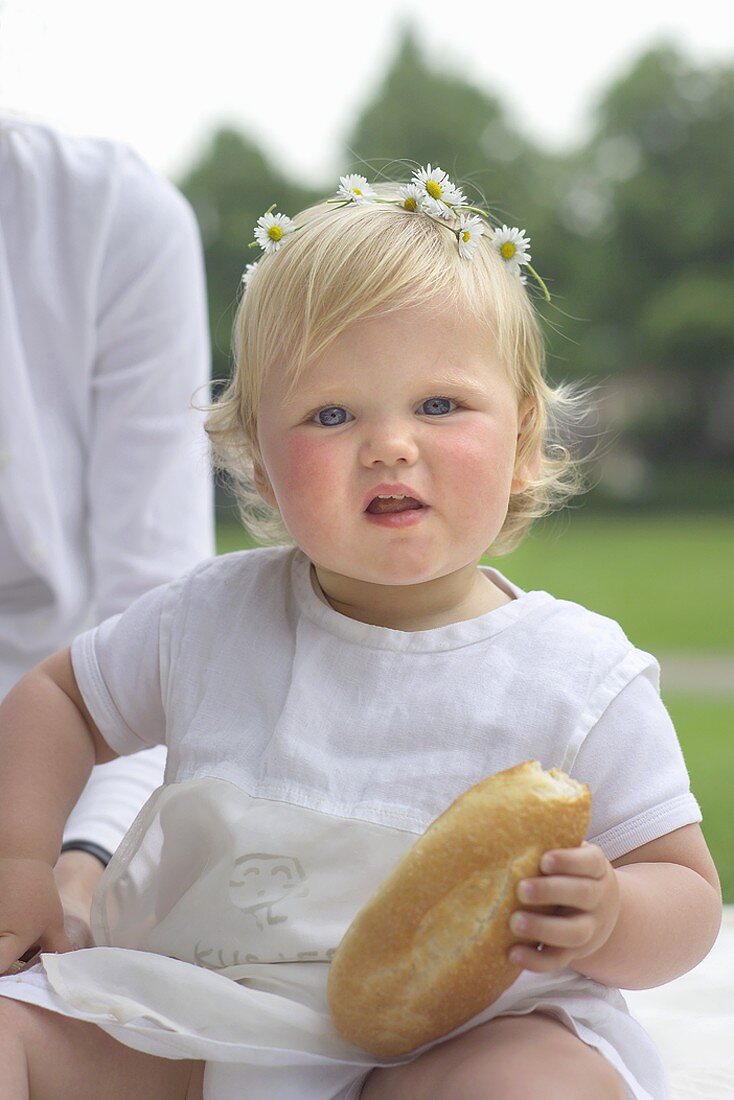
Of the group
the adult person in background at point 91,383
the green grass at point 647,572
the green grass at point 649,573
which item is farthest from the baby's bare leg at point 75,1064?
the green grass at point 649,573

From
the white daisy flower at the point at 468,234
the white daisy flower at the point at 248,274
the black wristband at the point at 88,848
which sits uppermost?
the white daisy flower at the point at 468,234

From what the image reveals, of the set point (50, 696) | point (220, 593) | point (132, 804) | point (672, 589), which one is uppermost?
point (220, 593)

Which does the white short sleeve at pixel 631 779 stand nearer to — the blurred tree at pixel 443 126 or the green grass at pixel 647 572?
the green grass at pixel 647 572

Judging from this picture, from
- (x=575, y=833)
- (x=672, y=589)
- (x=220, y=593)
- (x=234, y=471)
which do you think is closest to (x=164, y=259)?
(x=234, y=471)

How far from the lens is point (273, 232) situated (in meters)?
1.23

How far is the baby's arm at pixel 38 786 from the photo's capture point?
1.16 metres

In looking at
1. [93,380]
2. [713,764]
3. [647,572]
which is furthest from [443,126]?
Result: [93,380]

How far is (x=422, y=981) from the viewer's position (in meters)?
0.92

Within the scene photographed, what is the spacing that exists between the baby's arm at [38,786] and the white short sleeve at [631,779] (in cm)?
49

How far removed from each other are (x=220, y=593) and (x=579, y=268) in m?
25.1

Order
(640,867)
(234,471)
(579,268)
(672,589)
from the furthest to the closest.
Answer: (579,268)
(672,589)
(234,471)
(640,867)

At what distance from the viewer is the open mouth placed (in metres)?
1.11

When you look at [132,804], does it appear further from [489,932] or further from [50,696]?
[489,932]

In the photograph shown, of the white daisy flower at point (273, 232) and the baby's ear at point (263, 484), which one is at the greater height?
the white daisy flower at point (273, 232)
